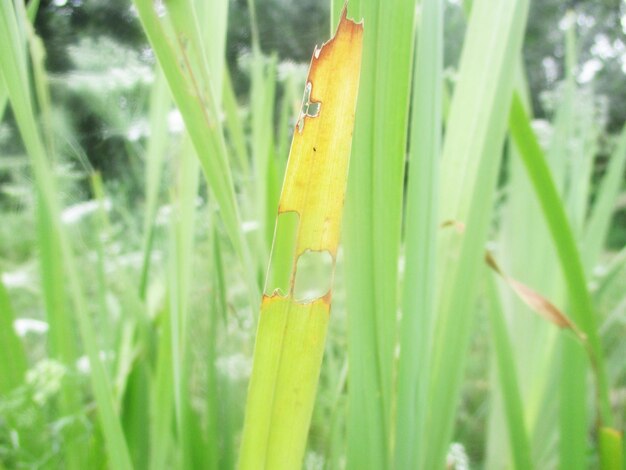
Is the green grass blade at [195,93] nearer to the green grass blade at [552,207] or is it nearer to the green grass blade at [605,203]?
the green grass blade at [552,207]

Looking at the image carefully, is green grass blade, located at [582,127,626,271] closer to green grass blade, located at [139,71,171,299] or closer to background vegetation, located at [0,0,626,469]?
background vegetation, located at [0,0,626,469]

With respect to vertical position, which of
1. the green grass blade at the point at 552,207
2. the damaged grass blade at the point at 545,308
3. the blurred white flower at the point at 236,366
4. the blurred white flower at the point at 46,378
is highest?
the green grass blade at the point at 552,207

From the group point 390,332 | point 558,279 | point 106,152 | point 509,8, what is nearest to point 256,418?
point 390,332

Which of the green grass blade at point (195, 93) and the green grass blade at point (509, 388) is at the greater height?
the green grass blade at point (195, 93)

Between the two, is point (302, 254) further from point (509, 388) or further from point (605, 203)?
point (605, 203)

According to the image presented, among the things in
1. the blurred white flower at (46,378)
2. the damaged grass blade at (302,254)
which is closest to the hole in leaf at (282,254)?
the damaged grass blade at (302,254)

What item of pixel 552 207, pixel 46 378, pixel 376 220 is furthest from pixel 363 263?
pixel 46 378

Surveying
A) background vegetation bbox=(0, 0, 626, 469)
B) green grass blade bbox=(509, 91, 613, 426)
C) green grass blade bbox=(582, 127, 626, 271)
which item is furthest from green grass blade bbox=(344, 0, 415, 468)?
green grass blade bbox=(582, 127, 626, 271)

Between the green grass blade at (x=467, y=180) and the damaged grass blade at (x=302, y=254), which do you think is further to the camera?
the green grass blade at (x=467, y=180)

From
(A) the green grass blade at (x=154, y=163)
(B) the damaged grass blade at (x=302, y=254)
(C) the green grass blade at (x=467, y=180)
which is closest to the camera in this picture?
(B) the damaged grass blade at (x=302, y=254)
